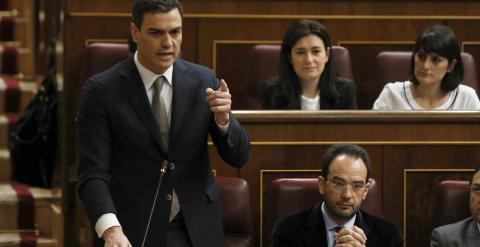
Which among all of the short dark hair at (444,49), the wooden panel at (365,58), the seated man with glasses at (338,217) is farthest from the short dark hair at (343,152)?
the wooden panel at (365,58)

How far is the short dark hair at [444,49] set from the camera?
189 centimetres

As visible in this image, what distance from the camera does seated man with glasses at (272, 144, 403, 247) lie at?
140 centimetres

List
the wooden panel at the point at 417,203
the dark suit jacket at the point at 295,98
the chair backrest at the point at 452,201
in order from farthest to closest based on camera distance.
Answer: the dark suit jacket at the point at 295,98 < the wooden panel at the point at 417,203 < the chair backrest at the point at 452,201

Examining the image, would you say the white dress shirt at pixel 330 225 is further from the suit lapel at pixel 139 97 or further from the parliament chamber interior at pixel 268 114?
the suit lapel at pixel 139 97

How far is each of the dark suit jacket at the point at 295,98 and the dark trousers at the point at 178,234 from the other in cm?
65

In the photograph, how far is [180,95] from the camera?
122 cm

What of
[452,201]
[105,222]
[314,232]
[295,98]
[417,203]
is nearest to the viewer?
[105,222]

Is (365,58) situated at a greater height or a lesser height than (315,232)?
greater

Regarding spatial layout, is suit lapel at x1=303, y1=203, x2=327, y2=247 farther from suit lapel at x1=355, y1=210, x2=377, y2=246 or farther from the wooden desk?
the wooden desk

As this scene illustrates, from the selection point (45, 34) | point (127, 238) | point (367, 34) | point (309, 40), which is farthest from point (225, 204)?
point (45, 34)

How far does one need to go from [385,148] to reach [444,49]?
334 mm

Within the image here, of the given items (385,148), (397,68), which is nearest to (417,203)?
(385,148)

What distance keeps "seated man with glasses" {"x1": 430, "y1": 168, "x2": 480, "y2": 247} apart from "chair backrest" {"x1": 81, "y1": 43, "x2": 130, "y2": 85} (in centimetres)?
66

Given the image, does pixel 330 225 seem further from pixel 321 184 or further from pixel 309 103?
pixel 309 103
